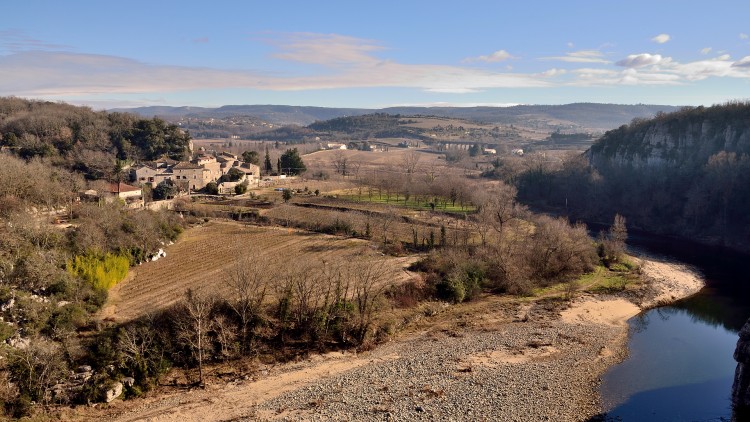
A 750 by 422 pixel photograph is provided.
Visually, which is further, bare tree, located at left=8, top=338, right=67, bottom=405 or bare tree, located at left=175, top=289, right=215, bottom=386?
bare tree, located at left=175, top=289, right=215, bottom=386

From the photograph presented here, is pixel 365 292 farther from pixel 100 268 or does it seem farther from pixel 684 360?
pixel 684 360

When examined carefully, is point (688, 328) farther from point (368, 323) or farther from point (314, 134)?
point (314, 134)

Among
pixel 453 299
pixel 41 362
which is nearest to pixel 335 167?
pixel 453 299

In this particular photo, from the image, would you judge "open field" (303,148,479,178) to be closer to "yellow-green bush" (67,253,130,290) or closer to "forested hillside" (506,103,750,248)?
"forested hillside" (506,103,750,248)

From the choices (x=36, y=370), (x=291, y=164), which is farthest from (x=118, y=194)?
(x=291, y=164)

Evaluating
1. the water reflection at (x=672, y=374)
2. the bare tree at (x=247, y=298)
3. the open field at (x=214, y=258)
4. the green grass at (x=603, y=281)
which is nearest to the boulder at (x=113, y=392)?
the open field at (x=214, y=258)

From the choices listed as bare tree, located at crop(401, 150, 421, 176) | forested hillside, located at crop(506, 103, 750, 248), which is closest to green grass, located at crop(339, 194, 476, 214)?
forested hillside, located at crop(506, 103, 750, 248)

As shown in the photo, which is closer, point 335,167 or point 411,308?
point 411,308
